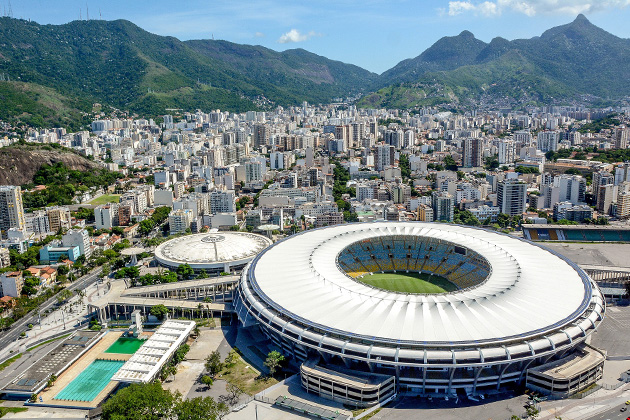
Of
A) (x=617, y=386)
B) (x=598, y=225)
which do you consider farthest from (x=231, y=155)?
(x=617, y=386)

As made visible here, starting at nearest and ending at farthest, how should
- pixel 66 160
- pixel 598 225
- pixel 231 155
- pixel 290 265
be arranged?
pixel 290 265 < pixel 598 225 < pixel 66 160 < pixel 231 155

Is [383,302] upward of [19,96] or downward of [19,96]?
downward

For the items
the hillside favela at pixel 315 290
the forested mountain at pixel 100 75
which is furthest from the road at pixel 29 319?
the forested mountain at pixel 100 75

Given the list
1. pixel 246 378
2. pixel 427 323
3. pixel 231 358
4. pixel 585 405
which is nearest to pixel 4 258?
pixel 231 358

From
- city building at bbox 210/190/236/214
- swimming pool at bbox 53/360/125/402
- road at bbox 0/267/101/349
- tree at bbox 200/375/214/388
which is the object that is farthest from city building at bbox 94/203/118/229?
tree at bbox 200/375/214/388

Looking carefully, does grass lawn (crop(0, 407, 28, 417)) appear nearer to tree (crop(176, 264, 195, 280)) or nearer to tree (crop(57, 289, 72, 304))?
tree (crop(57, 289, 72, 304))

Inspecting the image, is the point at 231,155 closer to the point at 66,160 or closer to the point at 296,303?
the point at 66,160
